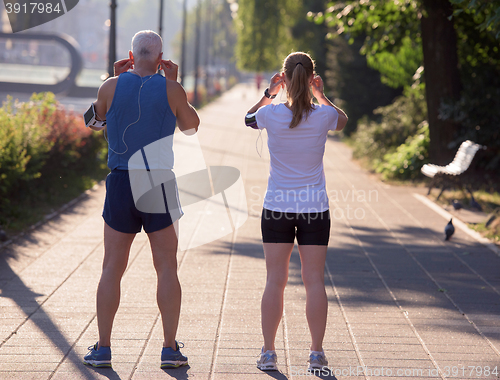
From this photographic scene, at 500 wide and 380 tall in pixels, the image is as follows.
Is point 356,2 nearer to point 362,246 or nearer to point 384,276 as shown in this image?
point 362,246

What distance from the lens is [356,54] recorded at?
70.5 ft

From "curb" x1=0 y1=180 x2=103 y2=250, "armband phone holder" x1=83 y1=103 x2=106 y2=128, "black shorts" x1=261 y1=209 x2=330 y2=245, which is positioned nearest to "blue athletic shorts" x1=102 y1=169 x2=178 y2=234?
"armband phone holder" x1=83 y1=103 x2=106 y2=128

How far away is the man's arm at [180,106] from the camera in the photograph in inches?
137

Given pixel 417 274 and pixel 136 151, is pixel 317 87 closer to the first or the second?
pixel 136 151

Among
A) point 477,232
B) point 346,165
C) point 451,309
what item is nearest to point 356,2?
point 346,165

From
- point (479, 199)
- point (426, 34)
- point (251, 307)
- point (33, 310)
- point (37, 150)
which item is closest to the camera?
point (33, 310)

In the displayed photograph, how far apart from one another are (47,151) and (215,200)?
2662mm

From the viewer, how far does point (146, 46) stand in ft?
11.4

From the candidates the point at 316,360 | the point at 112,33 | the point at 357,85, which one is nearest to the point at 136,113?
the point at 316,360

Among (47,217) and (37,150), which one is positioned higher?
(37,150)

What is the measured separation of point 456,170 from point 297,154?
765 cm

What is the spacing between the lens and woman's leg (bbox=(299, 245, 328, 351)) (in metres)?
3.58

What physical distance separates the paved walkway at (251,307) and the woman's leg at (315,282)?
343 millimetres

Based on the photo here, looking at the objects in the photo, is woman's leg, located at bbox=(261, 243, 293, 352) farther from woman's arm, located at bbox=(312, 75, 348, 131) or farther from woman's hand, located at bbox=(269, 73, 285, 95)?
woman's hand, located at bbox=(269, 73, 285, 95)
